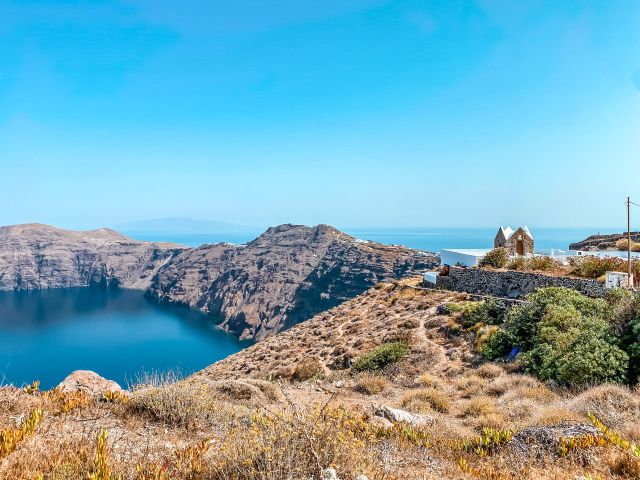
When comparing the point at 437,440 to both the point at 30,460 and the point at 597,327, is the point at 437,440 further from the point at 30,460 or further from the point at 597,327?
the point at 597,327

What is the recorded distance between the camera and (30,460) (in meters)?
4.01

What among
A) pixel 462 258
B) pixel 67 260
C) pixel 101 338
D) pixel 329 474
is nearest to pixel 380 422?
pixel 329 474

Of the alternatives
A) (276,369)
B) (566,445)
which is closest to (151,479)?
(566,445)

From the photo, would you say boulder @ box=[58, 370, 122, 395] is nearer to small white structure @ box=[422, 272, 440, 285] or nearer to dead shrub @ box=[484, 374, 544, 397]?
dead shrub @ box=[484, 374, 544, 397]

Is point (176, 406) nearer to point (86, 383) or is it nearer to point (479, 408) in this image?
point (86, 383)

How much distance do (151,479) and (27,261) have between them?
211226mm

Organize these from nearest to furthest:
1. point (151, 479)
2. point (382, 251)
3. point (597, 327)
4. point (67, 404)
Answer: point (151, 479), point (67, 404), point (597, 327), point (382, 251)

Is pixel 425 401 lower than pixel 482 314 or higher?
lower

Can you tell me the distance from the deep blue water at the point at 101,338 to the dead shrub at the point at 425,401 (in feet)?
139

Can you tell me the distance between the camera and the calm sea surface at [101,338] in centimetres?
6738

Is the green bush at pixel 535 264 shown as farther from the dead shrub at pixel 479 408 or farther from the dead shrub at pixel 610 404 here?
the dead shrub at pixel 479 408

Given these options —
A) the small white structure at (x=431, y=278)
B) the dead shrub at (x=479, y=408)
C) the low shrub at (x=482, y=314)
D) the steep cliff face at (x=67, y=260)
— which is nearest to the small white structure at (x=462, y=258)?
the small white structure at (x=431, y=278)

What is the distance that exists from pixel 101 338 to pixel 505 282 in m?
92.7

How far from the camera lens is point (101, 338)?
87438 mm
